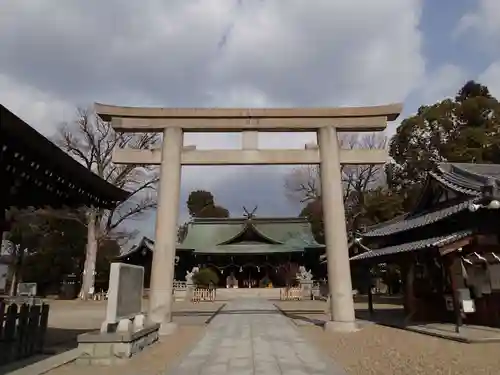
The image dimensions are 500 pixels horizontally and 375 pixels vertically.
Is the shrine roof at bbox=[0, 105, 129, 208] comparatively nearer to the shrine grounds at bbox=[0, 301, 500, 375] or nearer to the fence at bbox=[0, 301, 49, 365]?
the fence at bbox=[0, 301, 49, 365]

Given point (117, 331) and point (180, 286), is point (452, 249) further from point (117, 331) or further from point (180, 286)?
point (180, 286)

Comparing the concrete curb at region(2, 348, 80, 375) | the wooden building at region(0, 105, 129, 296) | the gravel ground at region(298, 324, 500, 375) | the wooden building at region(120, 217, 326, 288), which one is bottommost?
the gravel ground at region(298, 324, 500, 375)

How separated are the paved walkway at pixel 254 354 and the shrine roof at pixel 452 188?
20.7 feet

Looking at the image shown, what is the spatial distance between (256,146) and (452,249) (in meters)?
6.50

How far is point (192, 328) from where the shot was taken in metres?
13.6

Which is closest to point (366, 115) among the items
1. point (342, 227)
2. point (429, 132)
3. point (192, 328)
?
point (342, 227)

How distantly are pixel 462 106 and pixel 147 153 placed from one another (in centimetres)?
2964

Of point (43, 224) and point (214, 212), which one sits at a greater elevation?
point (214, 212)

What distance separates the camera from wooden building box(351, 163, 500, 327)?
12.3m

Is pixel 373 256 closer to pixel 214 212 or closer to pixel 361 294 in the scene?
pixel 361 294

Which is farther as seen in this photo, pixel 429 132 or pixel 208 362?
pixel 429 132

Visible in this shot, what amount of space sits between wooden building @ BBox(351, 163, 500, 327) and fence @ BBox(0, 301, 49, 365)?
33.6 feet

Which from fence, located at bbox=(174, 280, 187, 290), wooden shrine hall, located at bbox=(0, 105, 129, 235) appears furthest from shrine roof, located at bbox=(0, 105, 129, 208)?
fence, located at bbox=(174, 280, 187, 290)

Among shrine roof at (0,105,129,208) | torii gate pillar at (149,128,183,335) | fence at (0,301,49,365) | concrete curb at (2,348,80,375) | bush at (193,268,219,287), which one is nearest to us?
shrine roof at (0,105,129,208)
